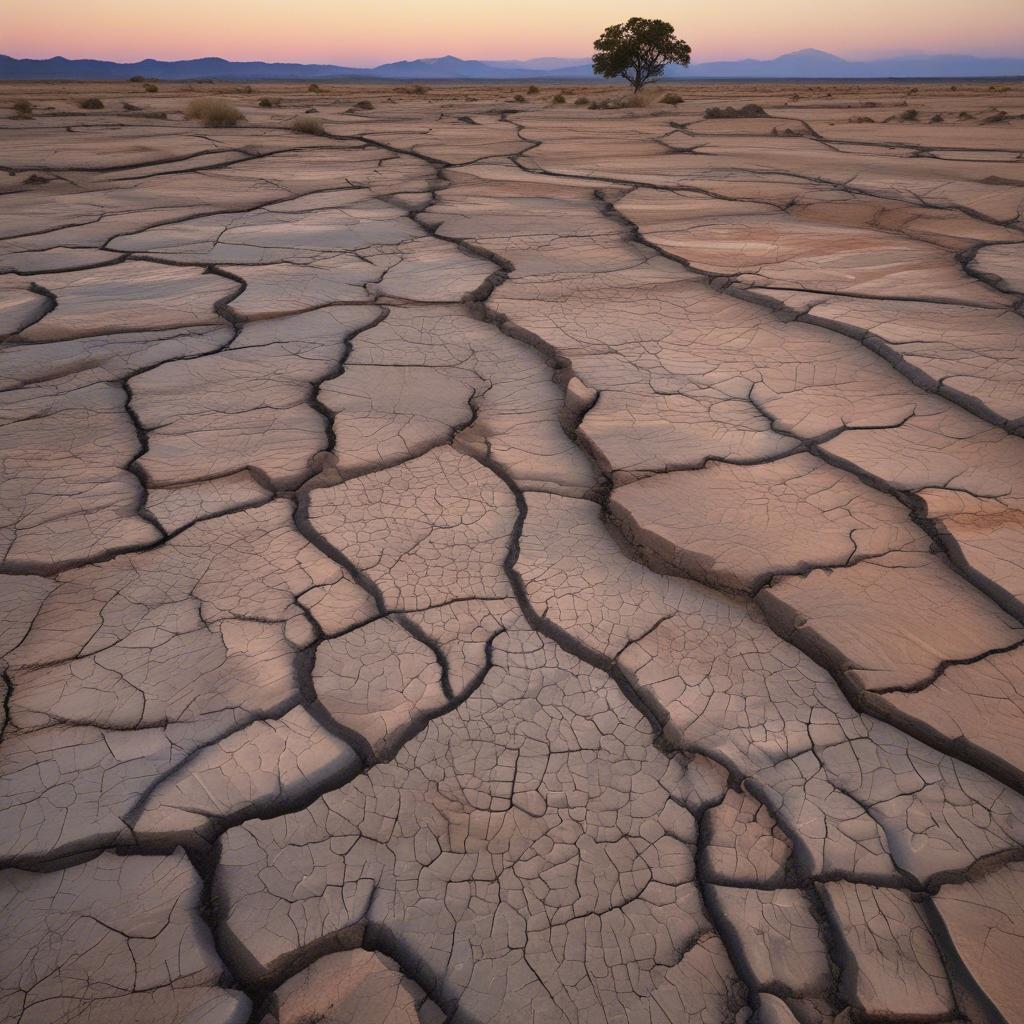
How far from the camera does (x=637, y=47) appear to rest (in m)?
19.6

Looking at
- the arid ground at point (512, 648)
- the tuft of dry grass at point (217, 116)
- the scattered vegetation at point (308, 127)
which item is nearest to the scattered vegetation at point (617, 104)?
the scattered vegetation at point (308, 127)

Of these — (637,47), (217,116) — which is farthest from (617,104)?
(637,47)

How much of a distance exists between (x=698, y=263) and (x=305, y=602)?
2803 millimetres

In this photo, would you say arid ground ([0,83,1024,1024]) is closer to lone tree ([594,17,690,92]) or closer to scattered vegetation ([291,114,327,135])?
scattered vegetation ([291,114,327,135])

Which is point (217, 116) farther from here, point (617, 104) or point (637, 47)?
point (637, 47)

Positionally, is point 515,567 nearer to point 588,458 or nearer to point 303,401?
point 588,458

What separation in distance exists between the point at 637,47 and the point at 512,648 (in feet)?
74.6

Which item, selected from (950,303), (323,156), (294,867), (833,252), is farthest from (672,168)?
(294,867)

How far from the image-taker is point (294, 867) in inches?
41.1

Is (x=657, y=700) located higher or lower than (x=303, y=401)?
lower

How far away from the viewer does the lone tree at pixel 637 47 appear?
63.4 ft

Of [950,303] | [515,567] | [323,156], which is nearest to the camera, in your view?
[515,567]

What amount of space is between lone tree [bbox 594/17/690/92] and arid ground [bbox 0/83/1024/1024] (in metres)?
19.9

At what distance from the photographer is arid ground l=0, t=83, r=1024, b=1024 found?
957 mm
